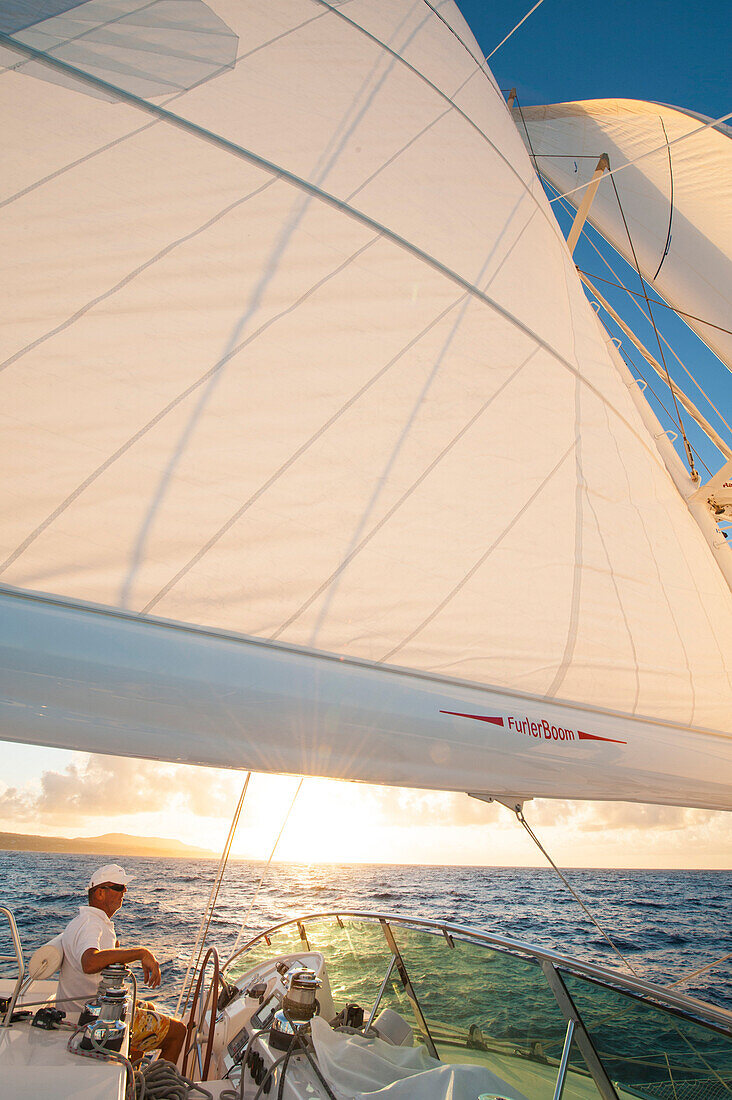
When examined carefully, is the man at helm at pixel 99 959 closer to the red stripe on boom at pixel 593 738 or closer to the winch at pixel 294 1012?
the winch at pixel 294 1012

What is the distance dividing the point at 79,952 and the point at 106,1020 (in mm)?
689

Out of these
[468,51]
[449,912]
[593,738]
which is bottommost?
[449,912]

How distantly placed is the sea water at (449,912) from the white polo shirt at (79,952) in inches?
298

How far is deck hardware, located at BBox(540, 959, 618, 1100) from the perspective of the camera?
175 centimetres

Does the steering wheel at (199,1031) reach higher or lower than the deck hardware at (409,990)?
lower

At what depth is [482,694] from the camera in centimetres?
194

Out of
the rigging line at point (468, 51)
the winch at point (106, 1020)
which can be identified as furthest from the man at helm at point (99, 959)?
the rigging line at point (468, 51)

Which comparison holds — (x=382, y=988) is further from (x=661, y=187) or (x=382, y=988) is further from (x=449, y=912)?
(x=449, y=912)

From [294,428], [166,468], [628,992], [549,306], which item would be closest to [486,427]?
[294,428]

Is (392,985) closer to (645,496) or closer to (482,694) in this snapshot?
(482,694)

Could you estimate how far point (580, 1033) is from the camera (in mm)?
1863

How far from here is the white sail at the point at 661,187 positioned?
4148 millimetres

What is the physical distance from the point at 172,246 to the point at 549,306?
1.86m

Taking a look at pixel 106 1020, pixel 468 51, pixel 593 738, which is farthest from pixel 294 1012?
pixel 468 51
